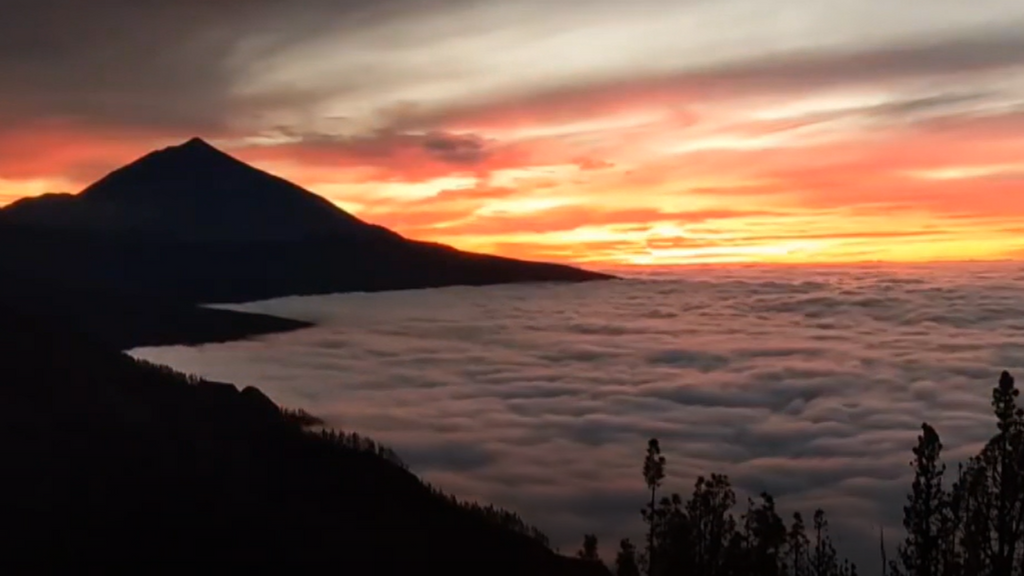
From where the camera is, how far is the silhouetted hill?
2766 inches

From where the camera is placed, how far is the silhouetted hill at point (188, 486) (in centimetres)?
7025

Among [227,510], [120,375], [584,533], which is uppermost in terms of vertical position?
[120,375]

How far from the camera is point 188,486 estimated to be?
3241 inches

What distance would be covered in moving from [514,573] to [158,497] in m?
31.3

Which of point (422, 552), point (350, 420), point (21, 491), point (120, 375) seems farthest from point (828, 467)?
point (21, 491)

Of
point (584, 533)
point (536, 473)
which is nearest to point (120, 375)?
point (584, 533)

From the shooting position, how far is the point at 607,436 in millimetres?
196500

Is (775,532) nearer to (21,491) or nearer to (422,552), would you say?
(422,552)

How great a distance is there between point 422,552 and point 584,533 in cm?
4508

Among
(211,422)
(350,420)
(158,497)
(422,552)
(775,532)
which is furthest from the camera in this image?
(350,420)

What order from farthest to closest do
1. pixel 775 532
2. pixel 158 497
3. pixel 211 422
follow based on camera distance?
pixel 211 422 < pixel 158 497 < pixel 775 532

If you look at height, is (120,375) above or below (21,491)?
above

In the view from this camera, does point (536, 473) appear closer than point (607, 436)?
Yes

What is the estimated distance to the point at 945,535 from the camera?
67.1 meters
